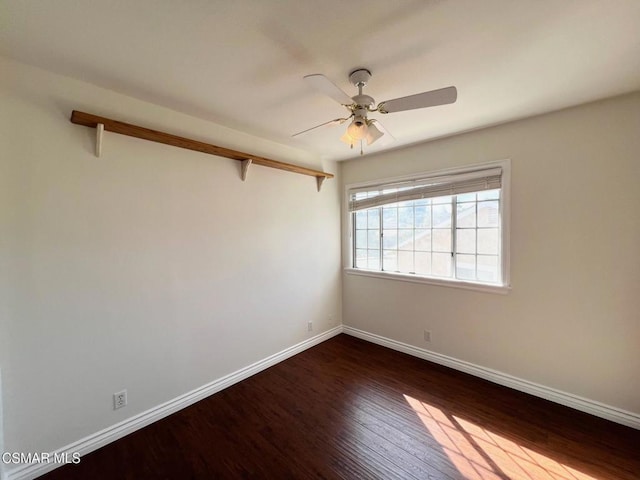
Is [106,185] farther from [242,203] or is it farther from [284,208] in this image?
[284,208]

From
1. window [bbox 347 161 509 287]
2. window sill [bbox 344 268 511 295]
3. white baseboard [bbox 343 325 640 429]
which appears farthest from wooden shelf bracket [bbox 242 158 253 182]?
white baseboard [bbox 343 325 640 429]

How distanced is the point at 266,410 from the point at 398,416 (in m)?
1.08

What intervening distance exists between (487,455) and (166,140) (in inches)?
126

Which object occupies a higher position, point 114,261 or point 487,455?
point 114,261

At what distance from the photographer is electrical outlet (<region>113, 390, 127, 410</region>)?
1.94 m

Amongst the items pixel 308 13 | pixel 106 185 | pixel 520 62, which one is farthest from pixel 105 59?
pixel 520 62

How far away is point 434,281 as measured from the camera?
299 cm

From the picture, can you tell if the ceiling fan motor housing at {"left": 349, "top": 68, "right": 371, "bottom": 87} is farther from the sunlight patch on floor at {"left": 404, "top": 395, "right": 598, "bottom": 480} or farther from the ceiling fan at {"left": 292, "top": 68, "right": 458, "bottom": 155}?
the sunlight patch on floor at {"left": 404, "top": 395, "right": 598, "bottom": 480}

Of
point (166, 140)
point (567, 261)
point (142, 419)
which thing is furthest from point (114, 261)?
point (567, 261)

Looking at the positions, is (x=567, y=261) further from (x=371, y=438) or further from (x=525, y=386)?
(x=371, y=438)

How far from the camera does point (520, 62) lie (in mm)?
1603

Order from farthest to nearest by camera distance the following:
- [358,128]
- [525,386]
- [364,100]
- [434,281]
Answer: [434,281] → [525,386] → [358,128] → [364,100]

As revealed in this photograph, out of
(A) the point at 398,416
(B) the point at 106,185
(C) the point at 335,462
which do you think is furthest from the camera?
(A) the point at 398,416

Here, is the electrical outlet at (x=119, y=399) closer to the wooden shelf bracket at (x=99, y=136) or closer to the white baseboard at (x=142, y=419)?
the white baseboard at (x=142, y=419)
